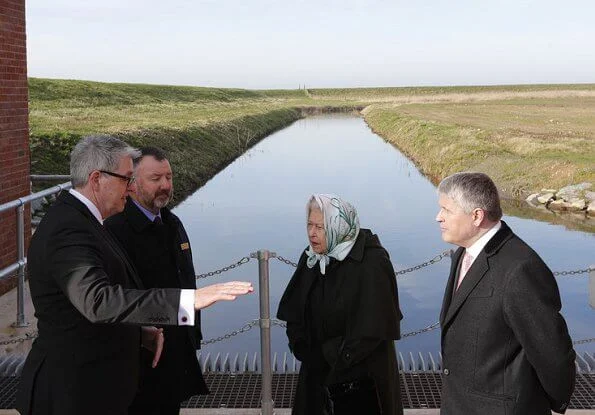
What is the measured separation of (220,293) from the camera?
2602mm

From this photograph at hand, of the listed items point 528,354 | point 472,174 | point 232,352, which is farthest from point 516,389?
point 232,352

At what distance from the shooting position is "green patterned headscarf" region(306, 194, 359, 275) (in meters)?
3.76

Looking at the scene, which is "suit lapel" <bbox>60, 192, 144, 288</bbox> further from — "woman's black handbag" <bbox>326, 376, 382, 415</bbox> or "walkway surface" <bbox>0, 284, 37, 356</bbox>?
"walkway surface" <bbox>0, 284, 37, 356</bbox>

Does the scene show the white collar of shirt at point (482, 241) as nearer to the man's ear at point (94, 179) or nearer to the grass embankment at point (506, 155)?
the man's ear at point (94, 179)

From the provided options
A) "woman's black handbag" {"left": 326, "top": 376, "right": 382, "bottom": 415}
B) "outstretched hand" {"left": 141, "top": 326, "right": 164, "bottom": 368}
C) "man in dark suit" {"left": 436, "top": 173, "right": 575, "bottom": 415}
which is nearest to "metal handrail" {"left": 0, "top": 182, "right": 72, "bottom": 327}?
"outstretched hand" {"left": 141, "top": 326, "right": 164, "bottom": 368}

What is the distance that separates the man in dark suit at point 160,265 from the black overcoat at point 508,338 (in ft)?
4.81

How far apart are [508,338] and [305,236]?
1321 centimetres

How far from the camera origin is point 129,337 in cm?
313

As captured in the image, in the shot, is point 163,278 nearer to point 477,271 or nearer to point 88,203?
point 88,203

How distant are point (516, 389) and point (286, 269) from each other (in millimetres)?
10215

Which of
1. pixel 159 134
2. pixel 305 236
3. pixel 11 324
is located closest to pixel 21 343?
pixel 11 324

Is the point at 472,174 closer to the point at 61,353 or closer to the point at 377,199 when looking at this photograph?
the point at 61,353

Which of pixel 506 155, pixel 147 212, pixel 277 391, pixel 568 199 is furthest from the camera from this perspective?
pixel 506 155

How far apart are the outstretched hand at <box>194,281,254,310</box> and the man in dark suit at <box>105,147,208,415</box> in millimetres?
1371
